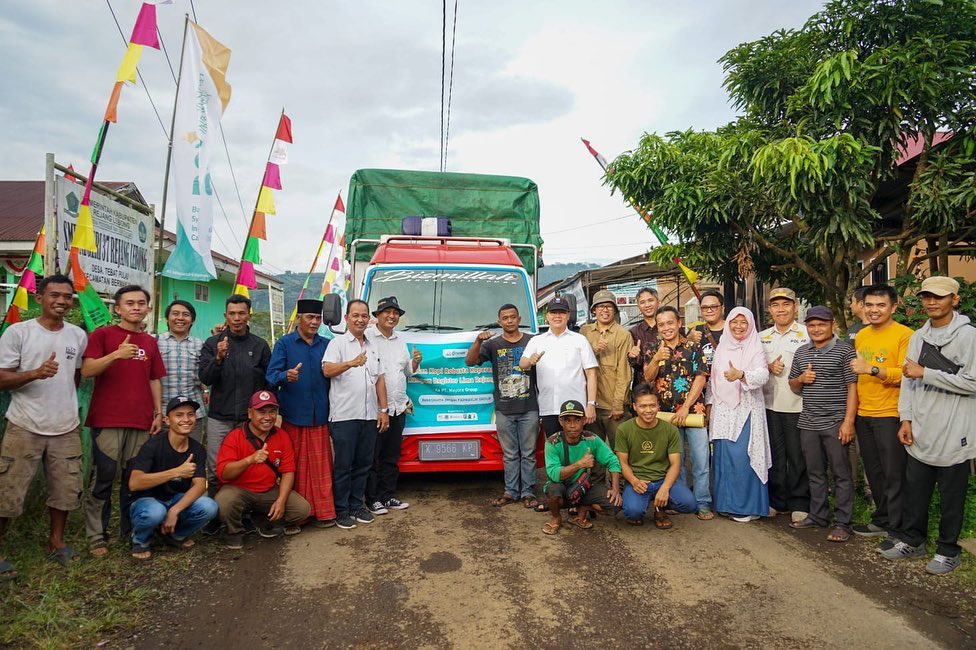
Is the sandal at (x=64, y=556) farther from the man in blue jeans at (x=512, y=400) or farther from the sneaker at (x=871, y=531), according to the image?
the sneaker at (x=871, y=531)

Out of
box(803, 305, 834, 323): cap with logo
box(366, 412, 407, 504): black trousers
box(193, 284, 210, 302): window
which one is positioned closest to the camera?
box(803, 305, 834, 323): cap with logo

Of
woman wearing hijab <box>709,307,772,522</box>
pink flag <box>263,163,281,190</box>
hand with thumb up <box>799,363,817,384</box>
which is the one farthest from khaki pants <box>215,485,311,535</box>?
pink flag <box>263,163,281,190</box>

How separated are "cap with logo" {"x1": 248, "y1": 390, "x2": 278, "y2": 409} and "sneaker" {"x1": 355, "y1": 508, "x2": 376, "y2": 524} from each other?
124cm

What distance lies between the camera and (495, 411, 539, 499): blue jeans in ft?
17.4

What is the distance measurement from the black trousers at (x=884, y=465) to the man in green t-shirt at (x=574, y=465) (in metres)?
1.85

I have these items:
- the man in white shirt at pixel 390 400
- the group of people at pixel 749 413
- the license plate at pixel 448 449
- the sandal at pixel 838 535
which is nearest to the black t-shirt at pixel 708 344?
the group of people at pixel 749 413

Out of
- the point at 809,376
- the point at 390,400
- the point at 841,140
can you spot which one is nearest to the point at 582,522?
the point at 390,400

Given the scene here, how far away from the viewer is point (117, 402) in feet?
13.9

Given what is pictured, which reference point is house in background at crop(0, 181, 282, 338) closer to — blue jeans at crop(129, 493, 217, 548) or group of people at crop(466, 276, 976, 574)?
blue jeans at crop(129, 493, 217, 548)

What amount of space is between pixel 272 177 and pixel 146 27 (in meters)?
2.84

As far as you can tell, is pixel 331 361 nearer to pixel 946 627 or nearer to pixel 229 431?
pixel 229 431

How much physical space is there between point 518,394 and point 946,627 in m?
3.16

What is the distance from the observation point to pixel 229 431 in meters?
4.87

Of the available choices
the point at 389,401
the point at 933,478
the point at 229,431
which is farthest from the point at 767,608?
the point at 229,431
